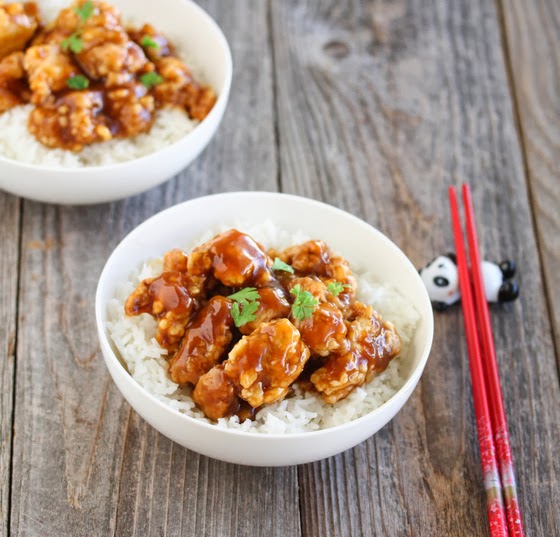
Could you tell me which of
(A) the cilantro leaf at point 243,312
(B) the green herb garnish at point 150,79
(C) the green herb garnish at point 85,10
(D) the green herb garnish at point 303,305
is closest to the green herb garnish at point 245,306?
(A) the cilantro leaf at point 243,312

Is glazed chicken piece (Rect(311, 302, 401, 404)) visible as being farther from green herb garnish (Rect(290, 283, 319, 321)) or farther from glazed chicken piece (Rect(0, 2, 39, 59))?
glazed chicken piece (Rect(0, 2, 39, 59))

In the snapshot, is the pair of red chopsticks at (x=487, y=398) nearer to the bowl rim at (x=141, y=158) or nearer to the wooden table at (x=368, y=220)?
the wooden table at (x=368, y=220)

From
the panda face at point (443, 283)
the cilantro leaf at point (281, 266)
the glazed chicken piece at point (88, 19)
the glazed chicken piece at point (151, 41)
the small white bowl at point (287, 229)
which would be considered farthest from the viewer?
the glazed chicken piece at point (151, 41)

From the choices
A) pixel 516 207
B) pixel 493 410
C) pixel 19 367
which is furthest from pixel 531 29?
pixel 19 367

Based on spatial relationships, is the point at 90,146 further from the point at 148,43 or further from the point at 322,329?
the point at 322,329

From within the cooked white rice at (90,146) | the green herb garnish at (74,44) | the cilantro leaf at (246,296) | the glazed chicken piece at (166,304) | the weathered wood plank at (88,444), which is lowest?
the weathered wood plank at (88,444)
